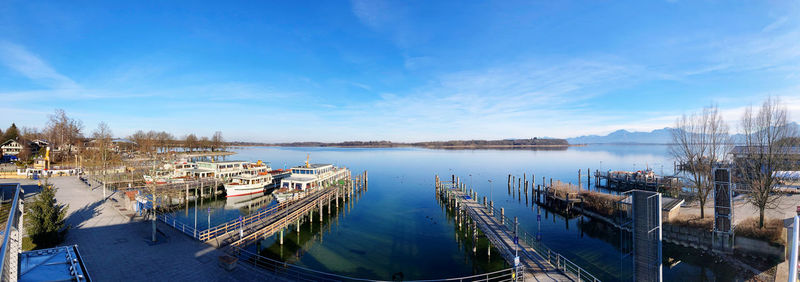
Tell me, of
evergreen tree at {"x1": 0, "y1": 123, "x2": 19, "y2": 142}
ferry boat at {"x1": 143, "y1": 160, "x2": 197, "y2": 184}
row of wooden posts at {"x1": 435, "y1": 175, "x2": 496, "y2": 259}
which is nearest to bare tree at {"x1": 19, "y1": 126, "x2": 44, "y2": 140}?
evergreen tree at {"x1": 0, "y1": 123, "x2": 19, "y2": 142}

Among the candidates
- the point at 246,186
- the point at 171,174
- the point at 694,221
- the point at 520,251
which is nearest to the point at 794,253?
the point at 520,251

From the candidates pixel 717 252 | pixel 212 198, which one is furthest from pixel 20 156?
pixel 717 252

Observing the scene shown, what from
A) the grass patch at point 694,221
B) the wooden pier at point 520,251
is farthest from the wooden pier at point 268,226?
the grass patch at point 694,221

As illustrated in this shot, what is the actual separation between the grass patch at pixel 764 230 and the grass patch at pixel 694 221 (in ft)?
7.57

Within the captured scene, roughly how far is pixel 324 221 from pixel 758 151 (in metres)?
40.1

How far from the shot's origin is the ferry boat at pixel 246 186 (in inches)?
1709

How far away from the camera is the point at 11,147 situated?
240ft

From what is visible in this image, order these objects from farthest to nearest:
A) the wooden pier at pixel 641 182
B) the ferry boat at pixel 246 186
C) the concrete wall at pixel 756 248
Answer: the wooden pier at pixel 641 182, the ferry boat at pixel 246 186, the concrete wall at pixel 756 248

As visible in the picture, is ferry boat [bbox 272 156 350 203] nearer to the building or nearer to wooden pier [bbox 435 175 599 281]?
wooden pier [bbox 435 175 599 281]

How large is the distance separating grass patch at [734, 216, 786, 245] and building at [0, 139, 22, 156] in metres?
128

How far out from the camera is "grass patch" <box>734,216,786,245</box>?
1803 centimetres

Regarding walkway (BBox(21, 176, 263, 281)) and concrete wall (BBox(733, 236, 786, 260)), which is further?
concrete wall (BBox(733, 236, 786, 260))

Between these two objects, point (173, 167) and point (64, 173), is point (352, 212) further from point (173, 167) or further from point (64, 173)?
point (64, 173)

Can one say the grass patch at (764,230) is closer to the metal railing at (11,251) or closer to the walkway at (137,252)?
the walkway at (137,252)
